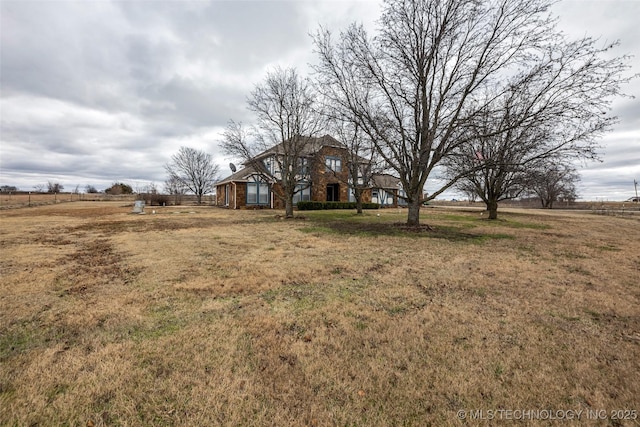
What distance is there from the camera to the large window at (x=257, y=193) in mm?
27969

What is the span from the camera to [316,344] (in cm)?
294

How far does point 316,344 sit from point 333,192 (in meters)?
28.8

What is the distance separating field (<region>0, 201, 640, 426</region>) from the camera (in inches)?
81.6

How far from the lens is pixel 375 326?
10.9 feet

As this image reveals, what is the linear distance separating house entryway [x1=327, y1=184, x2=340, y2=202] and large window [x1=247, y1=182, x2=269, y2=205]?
286 inches

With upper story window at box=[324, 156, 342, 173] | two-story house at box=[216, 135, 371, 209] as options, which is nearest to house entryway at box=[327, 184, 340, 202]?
two-story house at box=[216, 135, 371, 209]

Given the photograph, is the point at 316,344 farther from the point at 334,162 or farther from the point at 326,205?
the point at 334,162

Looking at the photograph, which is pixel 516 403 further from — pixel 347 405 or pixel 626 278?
pixel 626 278

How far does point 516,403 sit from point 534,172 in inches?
464

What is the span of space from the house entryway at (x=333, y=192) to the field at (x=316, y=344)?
82.9ft

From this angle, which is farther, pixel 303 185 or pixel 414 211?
pixel 303 185

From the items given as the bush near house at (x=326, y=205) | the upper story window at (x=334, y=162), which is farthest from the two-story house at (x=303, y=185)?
the bush near house at (x=326, y=205)

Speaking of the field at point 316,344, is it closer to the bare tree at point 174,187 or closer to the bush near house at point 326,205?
the bush near house at point 326,205

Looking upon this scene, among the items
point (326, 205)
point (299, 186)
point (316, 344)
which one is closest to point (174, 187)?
point (299, 186)
